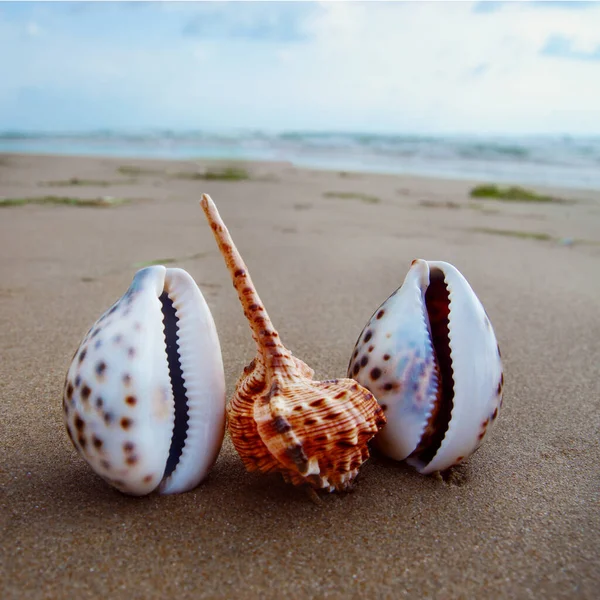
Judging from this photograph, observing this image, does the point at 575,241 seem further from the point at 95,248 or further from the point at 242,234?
the point at 95,248

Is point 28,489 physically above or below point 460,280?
below

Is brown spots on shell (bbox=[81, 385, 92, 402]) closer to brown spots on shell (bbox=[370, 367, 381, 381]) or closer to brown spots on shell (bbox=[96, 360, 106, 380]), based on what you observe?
brown spots on shell (bbox=[96, 360, 106, 380])

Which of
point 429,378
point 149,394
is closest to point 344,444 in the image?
point 429,378

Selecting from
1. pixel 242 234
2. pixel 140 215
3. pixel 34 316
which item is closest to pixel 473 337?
pixel 34 316

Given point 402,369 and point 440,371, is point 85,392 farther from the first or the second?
point 440,371

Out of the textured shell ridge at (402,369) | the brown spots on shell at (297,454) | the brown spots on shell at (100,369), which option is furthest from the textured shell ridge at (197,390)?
the textured shell ridge at (402,369)

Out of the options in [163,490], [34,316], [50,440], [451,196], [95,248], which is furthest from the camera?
[451,196]

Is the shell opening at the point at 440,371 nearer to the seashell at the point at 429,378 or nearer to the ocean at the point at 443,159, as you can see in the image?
the seashell at the point at 429,378
